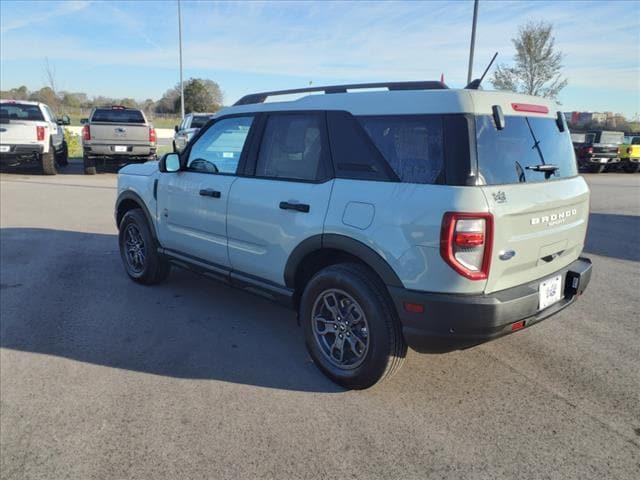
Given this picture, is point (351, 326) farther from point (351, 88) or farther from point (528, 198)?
point (351, 88)

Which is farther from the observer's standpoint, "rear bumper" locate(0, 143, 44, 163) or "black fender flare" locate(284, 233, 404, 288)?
"rear bumper" locate(0, 143, 44, 163)

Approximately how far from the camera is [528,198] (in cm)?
289

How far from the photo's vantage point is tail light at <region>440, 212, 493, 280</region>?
2.63 metres

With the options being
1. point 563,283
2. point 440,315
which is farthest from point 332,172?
point 563,283

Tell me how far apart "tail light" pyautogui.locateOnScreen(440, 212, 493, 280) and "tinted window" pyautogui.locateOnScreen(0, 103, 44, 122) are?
601 inches


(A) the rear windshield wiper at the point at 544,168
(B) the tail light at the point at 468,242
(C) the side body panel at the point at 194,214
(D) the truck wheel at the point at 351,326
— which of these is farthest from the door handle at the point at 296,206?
(A) the rear windshield wiper at the point at 544,168

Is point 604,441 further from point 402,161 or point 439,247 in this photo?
point 402,161

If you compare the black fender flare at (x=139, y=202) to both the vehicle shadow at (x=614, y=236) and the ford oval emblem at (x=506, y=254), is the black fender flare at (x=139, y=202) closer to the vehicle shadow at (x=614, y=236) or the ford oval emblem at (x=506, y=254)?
the ford oval emblem at (x=506, y=254)

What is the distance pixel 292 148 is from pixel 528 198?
64.4 inches

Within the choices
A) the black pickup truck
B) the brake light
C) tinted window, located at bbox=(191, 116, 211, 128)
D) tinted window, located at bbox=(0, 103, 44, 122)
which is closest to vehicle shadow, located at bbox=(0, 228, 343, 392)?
the brake light

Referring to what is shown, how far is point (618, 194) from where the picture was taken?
48.1ft

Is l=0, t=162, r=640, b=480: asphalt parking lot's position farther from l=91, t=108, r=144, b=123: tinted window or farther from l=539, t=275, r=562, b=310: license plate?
l=91, t=108, r=144, b=123: tinted window

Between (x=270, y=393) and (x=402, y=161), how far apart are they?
1678mm

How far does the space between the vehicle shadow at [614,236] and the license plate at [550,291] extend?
14.1 feet
